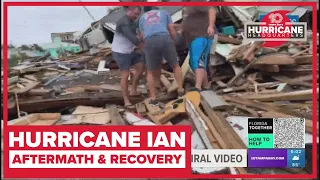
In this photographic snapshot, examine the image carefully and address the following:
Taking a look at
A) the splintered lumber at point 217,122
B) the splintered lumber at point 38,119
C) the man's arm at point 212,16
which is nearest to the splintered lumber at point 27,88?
the splintered lumber at point 38,119

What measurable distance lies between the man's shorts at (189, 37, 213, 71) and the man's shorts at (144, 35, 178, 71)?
119 mm

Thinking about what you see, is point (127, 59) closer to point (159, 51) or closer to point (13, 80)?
point (159, 51)

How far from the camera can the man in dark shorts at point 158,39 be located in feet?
8.68

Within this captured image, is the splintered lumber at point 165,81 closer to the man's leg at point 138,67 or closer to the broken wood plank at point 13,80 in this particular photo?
the man's leg at point 138,67

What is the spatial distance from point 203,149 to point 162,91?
1.66 feet

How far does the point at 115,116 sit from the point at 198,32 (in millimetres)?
816

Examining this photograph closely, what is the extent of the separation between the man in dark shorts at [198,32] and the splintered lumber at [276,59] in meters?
0.46

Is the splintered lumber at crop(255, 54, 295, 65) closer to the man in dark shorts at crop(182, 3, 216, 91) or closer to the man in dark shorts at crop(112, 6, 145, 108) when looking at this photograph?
the man in dark shorts at crop(182, 3, 216, 91)

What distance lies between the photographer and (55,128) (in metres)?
2.62

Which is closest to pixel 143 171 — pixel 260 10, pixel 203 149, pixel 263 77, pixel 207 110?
pixel 203 149

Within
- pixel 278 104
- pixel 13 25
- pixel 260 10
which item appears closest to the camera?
pixel 13 25

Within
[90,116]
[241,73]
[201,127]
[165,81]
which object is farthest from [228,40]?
[90,116]

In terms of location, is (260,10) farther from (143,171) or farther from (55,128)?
(55,128)

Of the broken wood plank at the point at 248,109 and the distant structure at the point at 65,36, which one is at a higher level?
the distant structure at the point at 65,36
